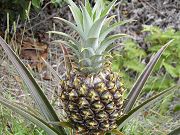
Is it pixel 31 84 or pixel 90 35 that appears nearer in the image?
pixel 90 35

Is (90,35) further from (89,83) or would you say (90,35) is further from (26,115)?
(26,115)

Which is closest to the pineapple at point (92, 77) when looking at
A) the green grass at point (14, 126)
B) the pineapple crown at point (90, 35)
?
the pineapple crown at point (90, 35)

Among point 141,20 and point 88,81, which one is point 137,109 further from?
point 141,20

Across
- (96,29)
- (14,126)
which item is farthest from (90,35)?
(14,126)

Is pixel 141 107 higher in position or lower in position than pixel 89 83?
lower

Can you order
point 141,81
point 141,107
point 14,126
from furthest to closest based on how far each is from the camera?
point 14,126
point 141,81
point 141,107

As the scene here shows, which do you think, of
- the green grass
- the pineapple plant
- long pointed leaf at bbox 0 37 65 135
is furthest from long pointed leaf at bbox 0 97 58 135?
the green grass
